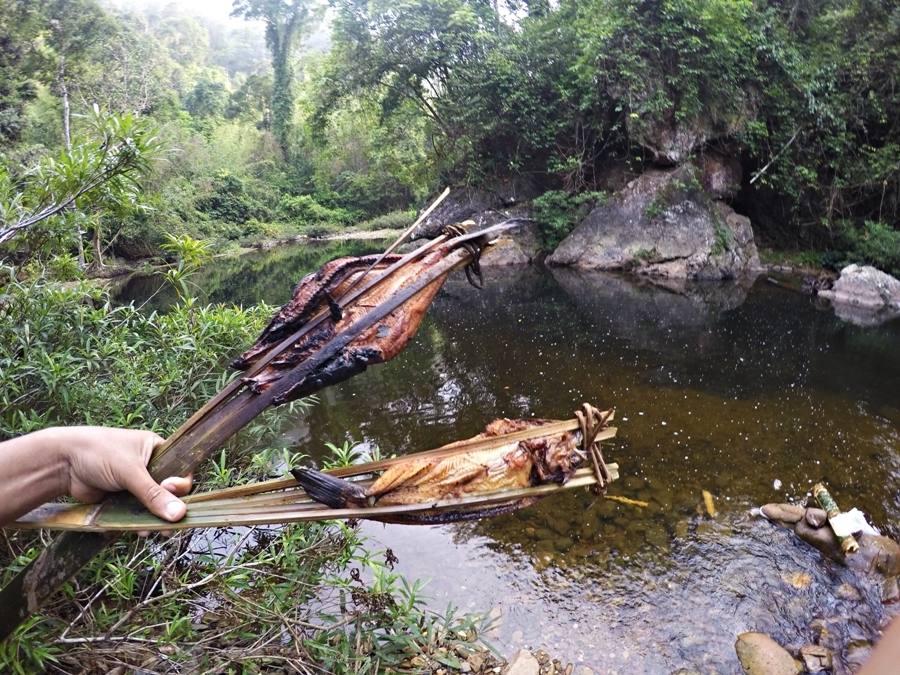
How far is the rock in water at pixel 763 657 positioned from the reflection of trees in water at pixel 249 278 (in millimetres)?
8975

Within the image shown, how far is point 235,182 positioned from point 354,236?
750 centimetres

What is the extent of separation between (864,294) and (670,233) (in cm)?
530

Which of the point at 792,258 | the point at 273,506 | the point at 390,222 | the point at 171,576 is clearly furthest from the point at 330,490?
the point at 390,222

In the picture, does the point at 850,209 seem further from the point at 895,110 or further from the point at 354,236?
the point at 354,236

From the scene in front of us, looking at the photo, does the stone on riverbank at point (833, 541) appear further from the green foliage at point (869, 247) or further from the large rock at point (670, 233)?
the large rock at point (670, 233)

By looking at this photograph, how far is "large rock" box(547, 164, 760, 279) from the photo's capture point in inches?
630

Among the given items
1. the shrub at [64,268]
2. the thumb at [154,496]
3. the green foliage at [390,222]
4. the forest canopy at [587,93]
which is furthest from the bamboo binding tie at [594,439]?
the green foliage at [390,222]

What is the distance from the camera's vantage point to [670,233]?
16312 mm

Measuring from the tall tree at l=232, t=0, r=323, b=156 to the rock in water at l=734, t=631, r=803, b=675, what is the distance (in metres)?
42.2

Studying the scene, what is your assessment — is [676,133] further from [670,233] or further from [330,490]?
[330,490]

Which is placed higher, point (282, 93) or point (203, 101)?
point (203, 101)

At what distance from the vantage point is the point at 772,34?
50.7 feet

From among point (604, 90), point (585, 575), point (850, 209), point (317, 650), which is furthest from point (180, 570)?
point (850, 209)

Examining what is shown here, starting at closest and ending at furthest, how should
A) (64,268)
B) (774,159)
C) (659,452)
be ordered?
(64,268)
(659,452)
(774,159)
